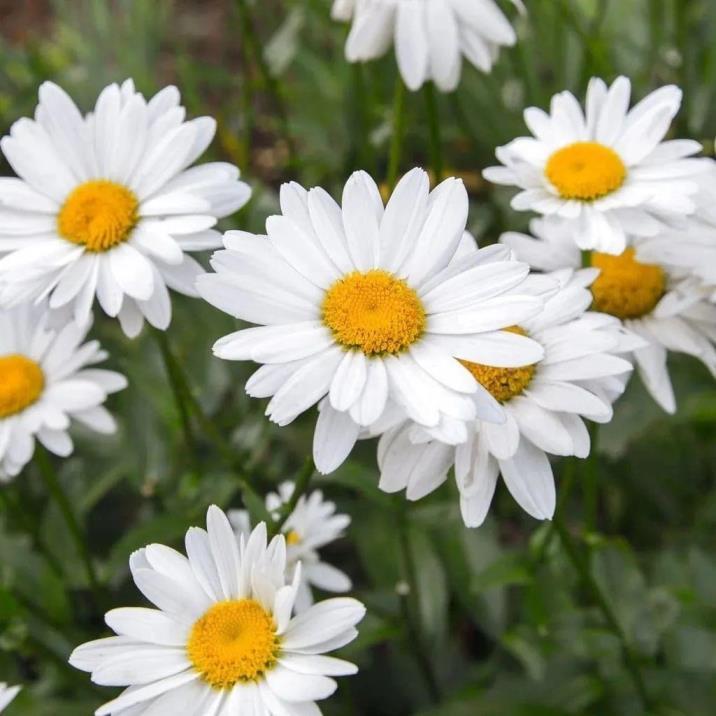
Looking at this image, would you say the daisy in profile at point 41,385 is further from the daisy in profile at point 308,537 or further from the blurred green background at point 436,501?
the daisy in profile at point 308,537

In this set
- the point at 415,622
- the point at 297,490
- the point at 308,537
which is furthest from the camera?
the point at 415,622

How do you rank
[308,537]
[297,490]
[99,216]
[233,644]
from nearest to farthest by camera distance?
1. [233,644]
2. [297,490]
3. [99,216]
4. [308,537]

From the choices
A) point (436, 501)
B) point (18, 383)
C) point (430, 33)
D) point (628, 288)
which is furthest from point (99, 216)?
point (436, 501)

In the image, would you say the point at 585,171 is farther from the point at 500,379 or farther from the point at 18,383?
the point at 18,383

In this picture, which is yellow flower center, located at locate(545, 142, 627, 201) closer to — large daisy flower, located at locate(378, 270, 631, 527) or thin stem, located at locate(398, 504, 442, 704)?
large daisy flower, located at locate(378, 270, 631, 527)

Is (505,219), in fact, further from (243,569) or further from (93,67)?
(243,569)

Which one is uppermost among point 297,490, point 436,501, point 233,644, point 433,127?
point 433,127

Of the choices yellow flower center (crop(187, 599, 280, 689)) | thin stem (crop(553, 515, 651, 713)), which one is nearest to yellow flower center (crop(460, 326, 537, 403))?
thin stem (crop(553, 515, 651, 713))
